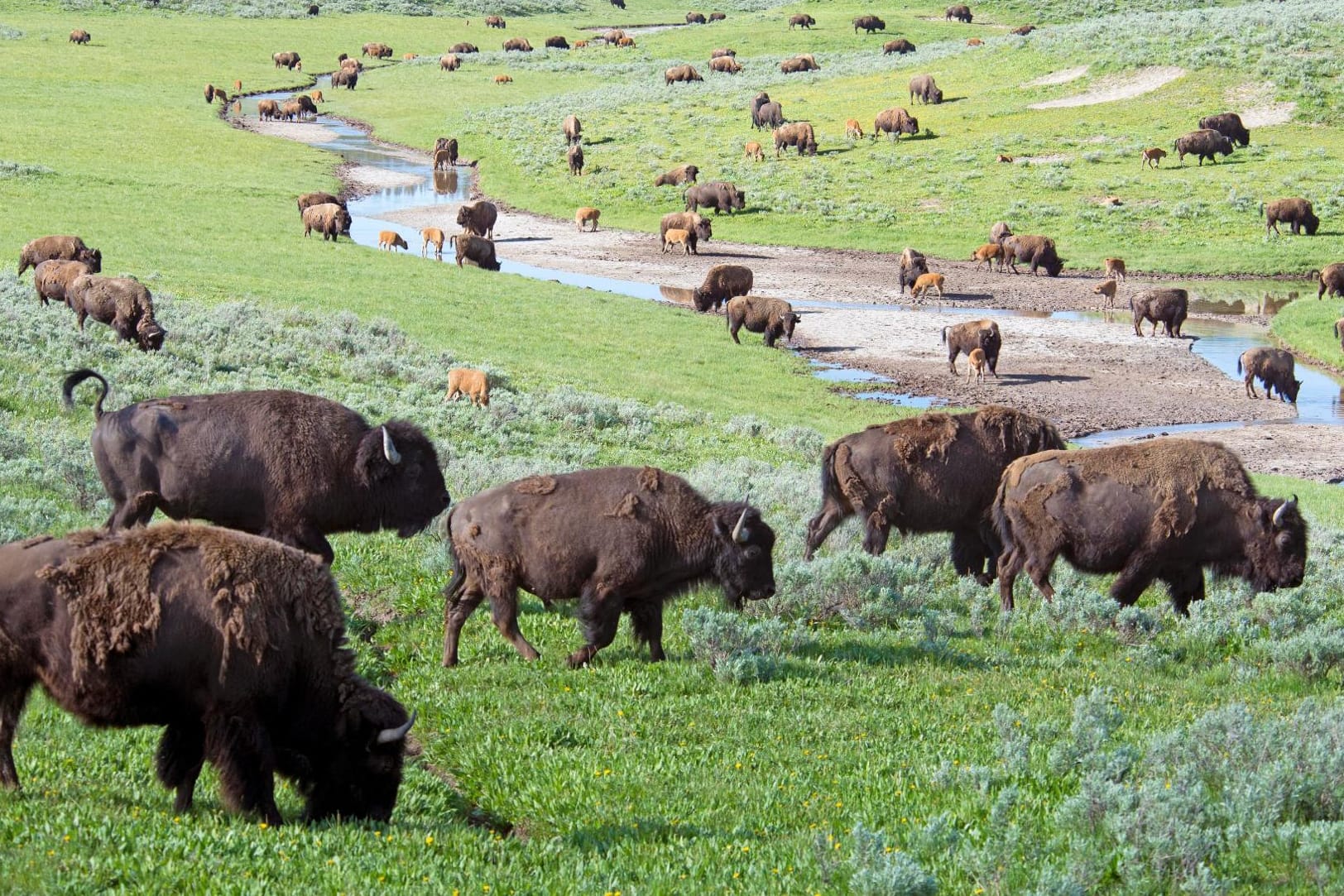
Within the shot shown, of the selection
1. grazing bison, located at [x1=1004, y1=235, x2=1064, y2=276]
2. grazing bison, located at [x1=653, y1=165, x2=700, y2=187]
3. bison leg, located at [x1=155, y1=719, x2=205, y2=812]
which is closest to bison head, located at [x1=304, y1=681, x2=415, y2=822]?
bison leg, located at [x1=155, y1=719, x2=205, y2=812]

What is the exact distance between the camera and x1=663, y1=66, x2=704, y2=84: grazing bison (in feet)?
260

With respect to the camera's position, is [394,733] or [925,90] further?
[925,90]

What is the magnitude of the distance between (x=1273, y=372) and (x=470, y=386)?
16716mm

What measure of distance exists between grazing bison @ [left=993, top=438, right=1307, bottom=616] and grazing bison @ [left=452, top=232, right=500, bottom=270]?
93.6 feet

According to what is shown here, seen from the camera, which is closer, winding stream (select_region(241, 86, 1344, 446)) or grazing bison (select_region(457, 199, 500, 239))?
winding stream (select_region(241, 86, 1344, 446))

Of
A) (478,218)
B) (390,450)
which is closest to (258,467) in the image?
(390,450)

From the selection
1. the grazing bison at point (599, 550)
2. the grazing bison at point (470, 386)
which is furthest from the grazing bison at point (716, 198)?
the grazing bison at point (599, 550)

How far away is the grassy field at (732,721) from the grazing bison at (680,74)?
5743 cm

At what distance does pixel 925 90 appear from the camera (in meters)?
64.4

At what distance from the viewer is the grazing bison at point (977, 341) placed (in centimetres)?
3045

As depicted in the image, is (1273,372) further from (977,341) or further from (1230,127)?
(1230,127)

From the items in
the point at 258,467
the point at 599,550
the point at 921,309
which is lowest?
the point at 921,309

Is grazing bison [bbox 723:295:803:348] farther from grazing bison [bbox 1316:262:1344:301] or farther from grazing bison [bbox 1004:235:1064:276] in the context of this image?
grazing bison [bbox 1316:262:1344:301]

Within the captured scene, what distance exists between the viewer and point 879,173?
5381 cm
